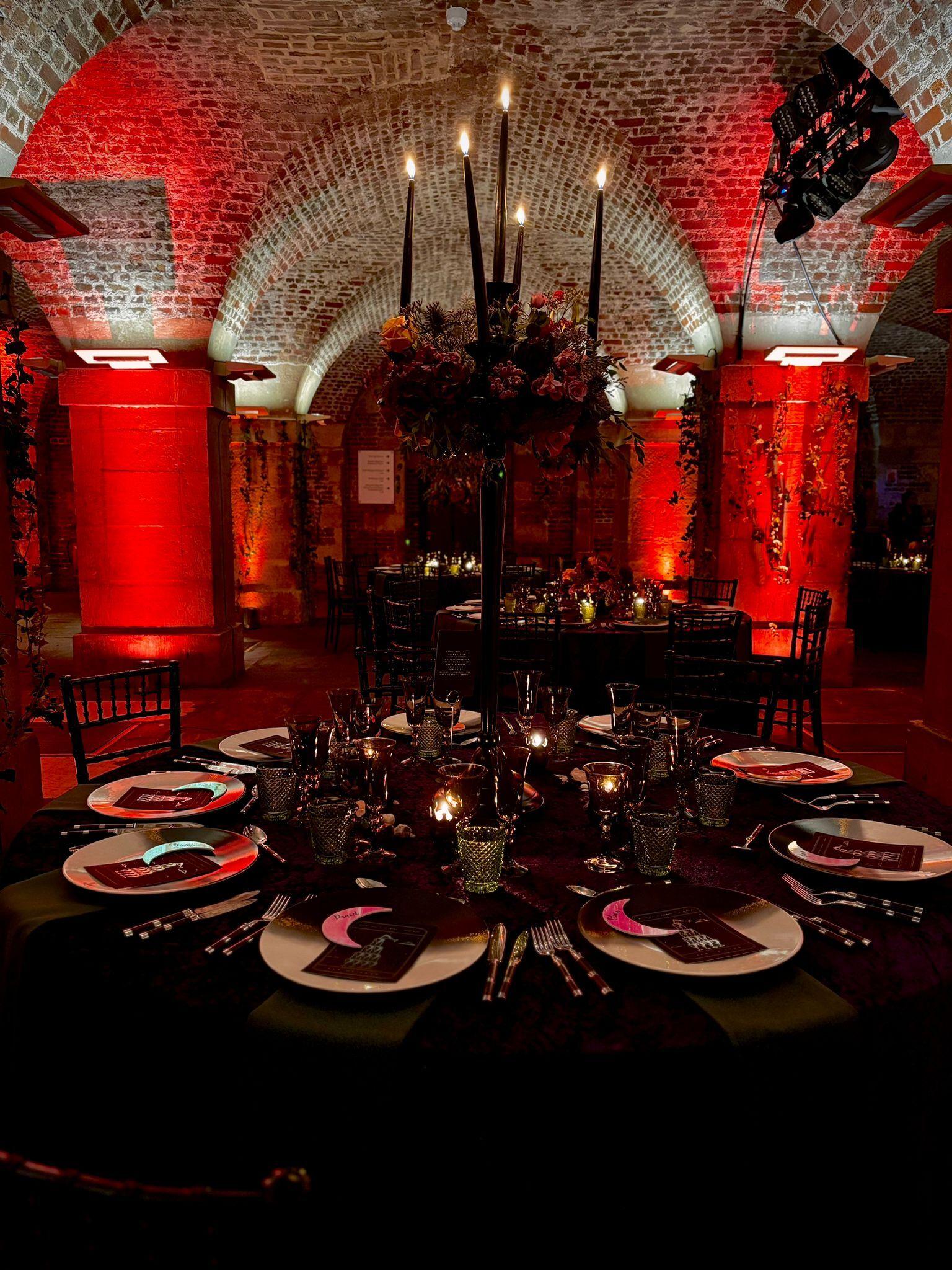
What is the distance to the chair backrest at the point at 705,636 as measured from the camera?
4.61m

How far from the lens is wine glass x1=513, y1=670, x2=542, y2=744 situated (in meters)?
2.30

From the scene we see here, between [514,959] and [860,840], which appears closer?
[514,959]

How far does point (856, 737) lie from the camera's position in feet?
17.8

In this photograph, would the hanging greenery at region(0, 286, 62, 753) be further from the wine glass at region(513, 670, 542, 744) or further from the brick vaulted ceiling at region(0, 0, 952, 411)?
the brick vaulted ceiling at region(0, 0, 952, 411)

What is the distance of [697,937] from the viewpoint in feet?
4.28

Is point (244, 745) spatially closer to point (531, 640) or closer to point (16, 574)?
point (16, 574)

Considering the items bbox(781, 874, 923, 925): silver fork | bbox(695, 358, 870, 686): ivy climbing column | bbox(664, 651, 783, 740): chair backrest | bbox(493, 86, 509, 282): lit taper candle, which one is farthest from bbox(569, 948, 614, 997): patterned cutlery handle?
bbox(695, 358, 870, 686): ivy climbing column

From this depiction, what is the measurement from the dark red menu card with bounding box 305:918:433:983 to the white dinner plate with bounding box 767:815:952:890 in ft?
2.50

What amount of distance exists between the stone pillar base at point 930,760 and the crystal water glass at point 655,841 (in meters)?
2.58

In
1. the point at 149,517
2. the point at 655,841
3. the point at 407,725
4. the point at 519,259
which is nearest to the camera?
the point at 655,841

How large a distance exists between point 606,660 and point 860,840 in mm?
3525

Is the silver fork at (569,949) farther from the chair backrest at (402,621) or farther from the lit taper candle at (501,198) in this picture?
the chair backrest at (402,621)

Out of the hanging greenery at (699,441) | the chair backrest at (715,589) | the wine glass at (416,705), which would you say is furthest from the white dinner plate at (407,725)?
the hanging greenery at (699,441)

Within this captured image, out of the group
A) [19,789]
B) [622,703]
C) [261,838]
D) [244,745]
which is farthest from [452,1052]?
[19,789]
